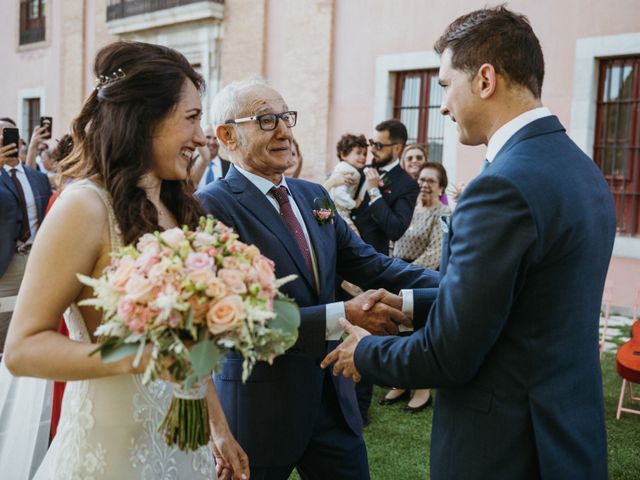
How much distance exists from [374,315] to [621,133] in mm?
8784

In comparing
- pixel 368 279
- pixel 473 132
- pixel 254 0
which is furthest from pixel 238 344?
pixel 254 0

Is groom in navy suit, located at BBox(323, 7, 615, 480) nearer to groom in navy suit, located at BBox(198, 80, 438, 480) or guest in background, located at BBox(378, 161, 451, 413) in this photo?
groom in navy suit, located at BBox(198, 80, 438, 480)

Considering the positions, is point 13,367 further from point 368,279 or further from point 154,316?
point 368,279

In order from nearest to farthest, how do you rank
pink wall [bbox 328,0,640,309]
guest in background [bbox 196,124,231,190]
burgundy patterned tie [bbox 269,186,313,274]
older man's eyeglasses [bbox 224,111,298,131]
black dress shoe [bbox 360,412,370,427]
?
burgundy patterned tie [bbox 269,186,313,274] → older man's eyeglasses [bbox 224,111,298,131] → black dress shoe [bbox 360,412,370,427] → guest in background [bbox 196,124,231,190] → pink wall [bbox 328,0,640,309]

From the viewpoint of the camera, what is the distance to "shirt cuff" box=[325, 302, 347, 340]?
270 centimetres

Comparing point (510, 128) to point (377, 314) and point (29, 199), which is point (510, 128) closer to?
point (377, 314)

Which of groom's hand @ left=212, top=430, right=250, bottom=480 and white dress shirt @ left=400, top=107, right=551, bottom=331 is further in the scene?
groom's hand @ left=212, top=430, right=250, bottom=480

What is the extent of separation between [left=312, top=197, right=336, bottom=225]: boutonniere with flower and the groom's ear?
1.44 feet

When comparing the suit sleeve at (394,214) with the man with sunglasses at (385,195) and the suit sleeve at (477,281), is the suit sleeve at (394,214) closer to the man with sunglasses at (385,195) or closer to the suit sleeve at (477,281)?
the man with sunglasses at (385,195)

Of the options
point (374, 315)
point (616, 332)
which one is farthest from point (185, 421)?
point (616, 332)

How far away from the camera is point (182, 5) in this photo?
53.1 feet

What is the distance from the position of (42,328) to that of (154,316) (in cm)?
45

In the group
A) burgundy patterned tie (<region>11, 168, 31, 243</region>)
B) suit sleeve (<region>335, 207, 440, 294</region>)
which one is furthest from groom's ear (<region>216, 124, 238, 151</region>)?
burgundy patterned tie (<region>11, 168, 31, 243</region>)

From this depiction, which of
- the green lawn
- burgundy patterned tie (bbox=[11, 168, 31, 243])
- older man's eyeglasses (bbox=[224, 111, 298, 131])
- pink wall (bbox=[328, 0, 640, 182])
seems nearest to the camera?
older man's eyeglasses (bbox=[224, 111, 298, 131])
